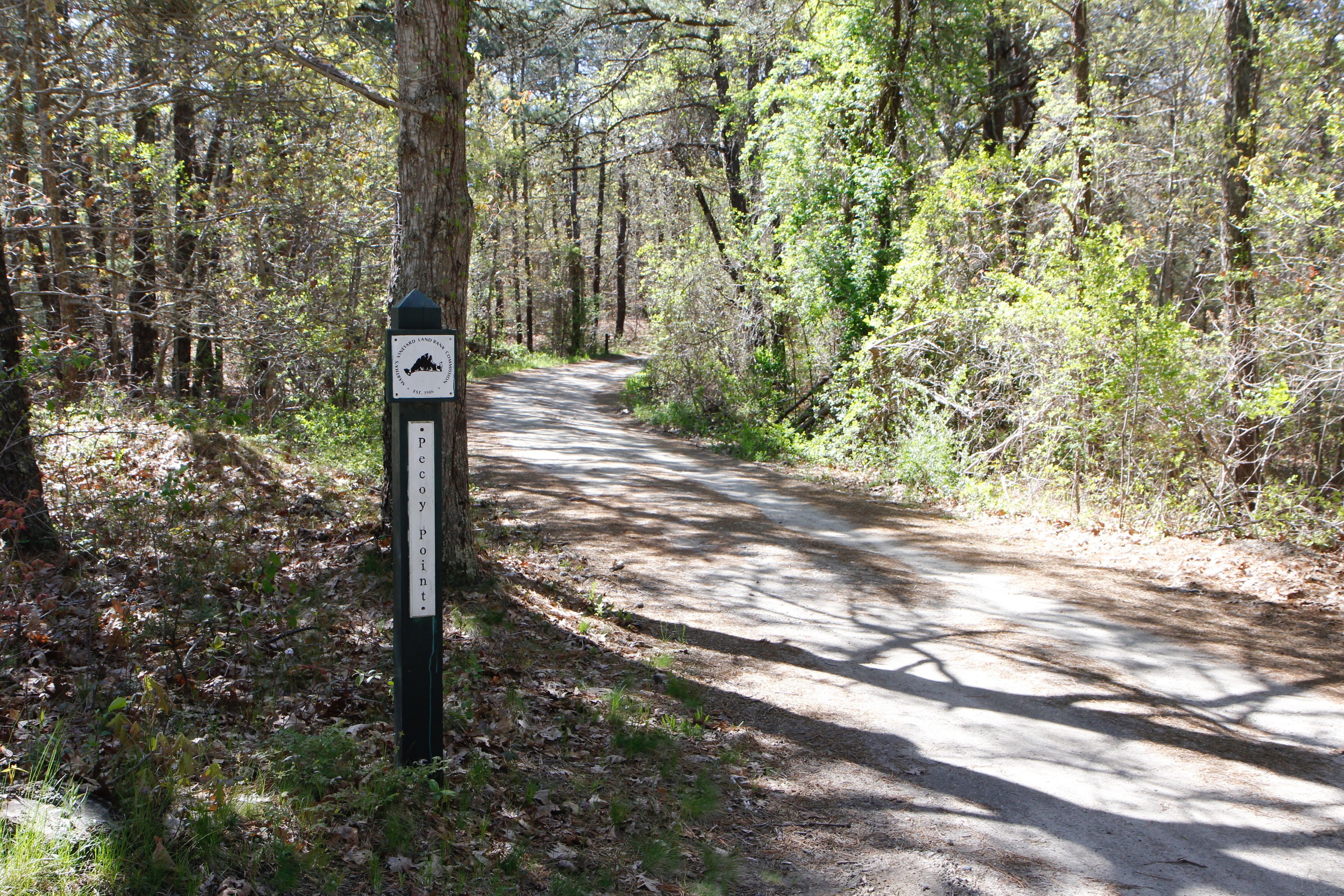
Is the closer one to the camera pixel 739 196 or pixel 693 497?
pixel 693 497

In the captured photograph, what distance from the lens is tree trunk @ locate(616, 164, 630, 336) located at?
52.6 m

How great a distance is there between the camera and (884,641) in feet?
23.7

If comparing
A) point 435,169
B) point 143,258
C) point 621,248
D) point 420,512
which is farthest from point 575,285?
point 420,512

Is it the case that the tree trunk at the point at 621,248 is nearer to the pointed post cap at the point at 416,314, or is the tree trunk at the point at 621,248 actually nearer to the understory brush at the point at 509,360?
the understory brush at the point at 509,360

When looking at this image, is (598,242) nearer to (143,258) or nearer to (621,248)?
(621,248)

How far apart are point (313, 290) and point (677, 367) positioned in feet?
35.8

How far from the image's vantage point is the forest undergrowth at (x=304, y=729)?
3.28 meters

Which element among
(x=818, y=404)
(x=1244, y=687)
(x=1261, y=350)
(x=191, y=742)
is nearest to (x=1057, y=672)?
(x=1244, y=687)

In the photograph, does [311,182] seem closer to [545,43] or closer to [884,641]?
[545,43]

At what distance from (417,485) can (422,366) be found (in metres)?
0.52

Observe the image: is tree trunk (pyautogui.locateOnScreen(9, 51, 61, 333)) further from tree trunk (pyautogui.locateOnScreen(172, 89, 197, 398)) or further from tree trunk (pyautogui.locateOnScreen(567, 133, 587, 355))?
tree trunk (pyautogui.locateOnScreen(567, 133, 587, 355))

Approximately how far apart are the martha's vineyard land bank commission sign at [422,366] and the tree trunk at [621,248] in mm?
49074

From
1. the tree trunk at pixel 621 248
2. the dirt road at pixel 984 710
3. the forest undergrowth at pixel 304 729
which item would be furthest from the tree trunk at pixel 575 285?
the forest undergrowth at pixel 304 729

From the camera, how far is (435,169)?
6.68m
